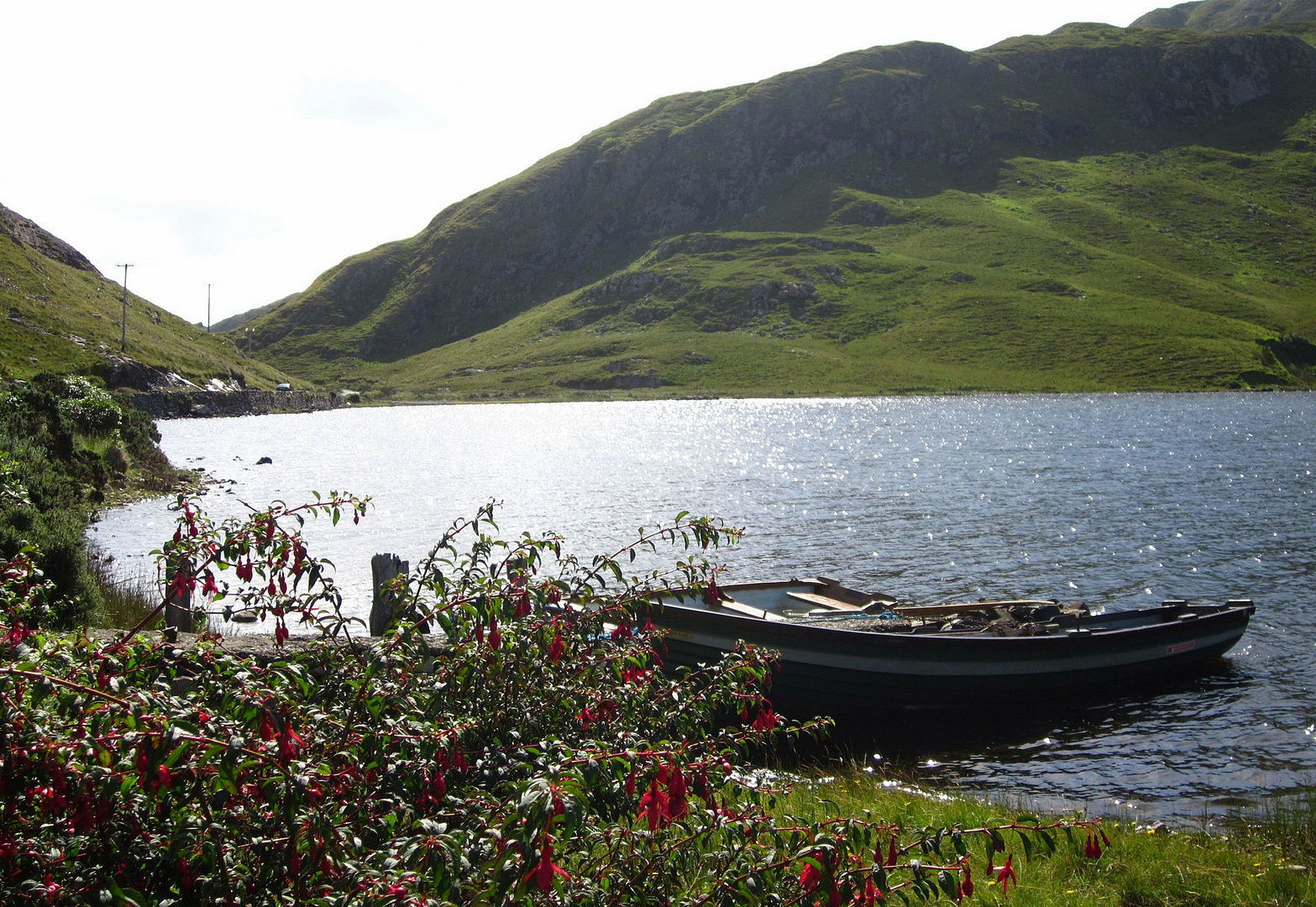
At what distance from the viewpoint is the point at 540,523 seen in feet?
153

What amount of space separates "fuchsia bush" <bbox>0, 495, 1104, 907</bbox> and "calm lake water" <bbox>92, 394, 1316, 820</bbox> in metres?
12.7

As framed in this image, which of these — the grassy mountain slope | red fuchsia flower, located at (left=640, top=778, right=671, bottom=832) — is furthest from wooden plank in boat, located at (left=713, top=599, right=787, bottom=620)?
the grassy mountain slope

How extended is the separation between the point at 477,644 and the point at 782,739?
40.7 ft

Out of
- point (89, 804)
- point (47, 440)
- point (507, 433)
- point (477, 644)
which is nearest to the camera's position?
point (89, 804)

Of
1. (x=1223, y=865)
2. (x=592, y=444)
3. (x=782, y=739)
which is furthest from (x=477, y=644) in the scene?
Answer: (x=592, y=444)

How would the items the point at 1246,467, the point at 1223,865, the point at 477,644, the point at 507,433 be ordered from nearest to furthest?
1. the point at 477,644
2. the point at 1223,865
3. the point at 1246,467
4. the point at 507,433

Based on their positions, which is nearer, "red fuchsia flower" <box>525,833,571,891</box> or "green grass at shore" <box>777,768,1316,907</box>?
"red fuchsia flower" <box>525,833,571,891</box>

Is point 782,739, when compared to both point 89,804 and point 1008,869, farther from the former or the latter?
point 89,804

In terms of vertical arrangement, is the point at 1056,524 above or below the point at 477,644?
below

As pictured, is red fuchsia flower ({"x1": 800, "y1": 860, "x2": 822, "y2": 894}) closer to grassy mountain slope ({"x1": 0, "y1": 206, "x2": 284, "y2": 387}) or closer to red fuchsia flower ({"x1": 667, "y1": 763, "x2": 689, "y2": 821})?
red fuchsia flower ({"x1": 667, "y1": 763, "x2": 689, "y2": 821})

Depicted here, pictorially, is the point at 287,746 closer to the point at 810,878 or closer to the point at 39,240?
the point at 810,878

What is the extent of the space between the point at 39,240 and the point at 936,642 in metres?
177

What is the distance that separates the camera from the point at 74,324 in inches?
4660

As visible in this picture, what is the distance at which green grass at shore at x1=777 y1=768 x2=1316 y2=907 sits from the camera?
31.3 ft
